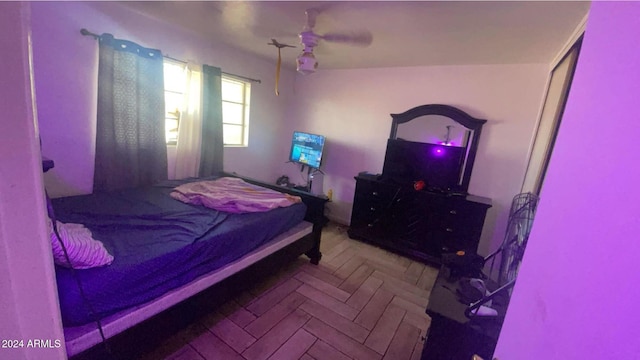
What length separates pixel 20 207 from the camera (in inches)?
16.6

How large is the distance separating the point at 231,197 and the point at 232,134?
1.80 metres

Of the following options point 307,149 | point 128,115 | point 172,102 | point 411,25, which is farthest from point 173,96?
point 411,25

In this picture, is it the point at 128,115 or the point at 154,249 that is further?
the point at 128,115

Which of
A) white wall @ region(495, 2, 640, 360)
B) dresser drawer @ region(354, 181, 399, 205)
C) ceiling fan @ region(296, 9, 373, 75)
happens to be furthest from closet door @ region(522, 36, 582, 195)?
white wall @ region(495, 2, 640, 360)

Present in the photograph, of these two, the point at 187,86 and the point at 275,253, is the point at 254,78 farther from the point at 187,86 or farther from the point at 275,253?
the point at 275,253

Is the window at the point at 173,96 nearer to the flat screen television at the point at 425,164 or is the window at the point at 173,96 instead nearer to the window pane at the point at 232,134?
the window pane at the point at 232,134

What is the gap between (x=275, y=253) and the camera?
2104mm

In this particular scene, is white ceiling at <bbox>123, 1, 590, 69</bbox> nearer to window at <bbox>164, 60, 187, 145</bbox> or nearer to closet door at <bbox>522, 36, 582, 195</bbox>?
closet door at <bbox>522, 36, 582, 195</bbox>

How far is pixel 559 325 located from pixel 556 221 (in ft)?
0.64

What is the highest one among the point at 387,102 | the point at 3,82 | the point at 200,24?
the point at 200,24

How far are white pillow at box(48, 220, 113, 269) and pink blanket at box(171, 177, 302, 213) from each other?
0.86 metres

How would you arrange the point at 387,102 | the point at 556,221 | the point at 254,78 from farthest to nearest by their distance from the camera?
the point at 254,78 → the point at 387,102 → the point at 556,221

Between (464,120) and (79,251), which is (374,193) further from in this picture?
(79,251)

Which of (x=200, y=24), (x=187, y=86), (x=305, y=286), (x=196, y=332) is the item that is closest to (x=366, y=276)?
(x=305, y=286)
